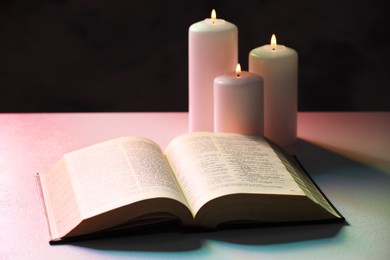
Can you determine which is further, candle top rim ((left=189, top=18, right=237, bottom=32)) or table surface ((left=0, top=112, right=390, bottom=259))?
candle top rim ((left=189, top=18, right=237, bottom=32))

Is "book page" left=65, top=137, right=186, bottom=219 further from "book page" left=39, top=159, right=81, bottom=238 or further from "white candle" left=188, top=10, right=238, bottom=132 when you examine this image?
"white candle" left=188, top=10, right=238, bottom=132

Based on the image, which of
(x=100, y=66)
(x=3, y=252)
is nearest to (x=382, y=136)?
(x=3, y=252)

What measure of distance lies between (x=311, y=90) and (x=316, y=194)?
1.38 meters

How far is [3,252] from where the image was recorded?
3.58ft

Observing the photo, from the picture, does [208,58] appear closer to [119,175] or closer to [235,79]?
[235,79]

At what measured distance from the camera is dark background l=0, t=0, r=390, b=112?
96.8 inches

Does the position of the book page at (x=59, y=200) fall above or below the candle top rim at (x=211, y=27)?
below

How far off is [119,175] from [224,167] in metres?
0.16

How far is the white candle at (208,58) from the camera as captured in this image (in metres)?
1.46

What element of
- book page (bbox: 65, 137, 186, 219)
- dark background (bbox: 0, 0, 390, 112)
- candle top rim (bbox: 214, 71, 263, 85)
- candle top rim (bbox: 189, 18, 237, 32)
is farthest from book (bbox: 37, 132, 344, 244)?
dark background (bbox: 0, 0, 390, 112)

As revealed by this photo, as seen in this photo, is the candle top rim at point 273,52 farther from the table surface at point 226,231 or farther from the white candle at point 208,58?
the table surface at point 226,231

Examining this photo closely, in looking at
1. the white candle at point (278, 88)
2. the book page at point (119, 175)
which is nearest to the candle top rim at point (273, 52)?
the white candle at point (278, 88)

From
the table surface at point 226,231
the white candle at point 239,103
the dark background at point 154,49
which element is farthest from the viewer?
the dark background at point 154,49

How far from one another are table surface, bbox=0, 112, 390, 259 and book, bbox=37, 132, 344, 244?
0.8 inches
